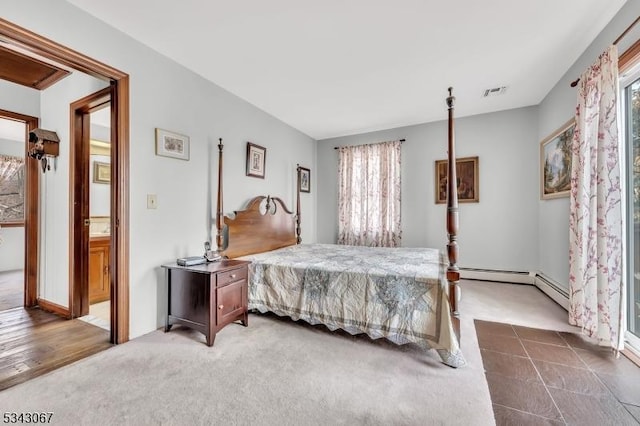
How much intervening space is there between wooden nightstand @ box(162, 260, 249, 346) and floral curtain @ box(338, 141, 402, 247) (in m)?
2.75

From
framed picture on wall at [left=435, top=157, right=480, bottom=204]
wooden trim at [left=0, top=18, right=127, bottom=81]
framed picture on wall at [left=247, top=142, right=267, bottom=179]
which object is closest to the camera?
wooden trim at [left=0, top=18, right=127, bottom=81]

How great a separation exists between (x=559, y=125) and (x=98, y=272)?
5.73 metres


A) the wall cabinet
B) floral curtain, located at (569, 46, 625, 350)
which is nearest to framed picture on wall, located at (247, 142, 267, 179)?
the wall cabinet

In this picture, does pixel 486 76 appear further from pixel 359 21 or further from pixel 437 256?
pixel 437 256

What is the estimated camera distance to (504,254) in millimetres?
4074

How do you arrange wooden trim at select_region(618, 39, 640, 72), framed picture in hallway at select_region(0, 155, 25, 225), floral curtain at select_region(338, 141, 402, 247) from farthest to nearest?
framed picture in hallway at select_region(0, 155, 25, 225) < floral curtain at select_region(338, 141, 402, 247) < wooden trim at select_region(618, 39, 640, 72)

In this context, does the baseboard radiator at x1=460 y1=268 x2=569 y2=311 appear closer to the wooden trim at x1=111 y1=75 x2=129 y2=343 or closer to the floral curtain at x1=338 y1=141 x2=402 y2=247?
the floral curtain at x1=338 y1=141 x2=402 y2=247

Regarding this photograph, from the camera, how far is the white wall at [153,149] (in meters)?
1.99

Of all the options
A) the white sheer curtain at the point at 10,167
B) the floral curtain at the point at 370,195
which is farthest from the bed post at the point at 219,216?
the white sheer curtain at the point at 10,167

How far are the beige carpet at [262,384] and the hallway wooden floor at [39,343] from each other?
0.53 ft

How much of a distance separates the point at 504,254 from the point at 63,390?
4.96 m

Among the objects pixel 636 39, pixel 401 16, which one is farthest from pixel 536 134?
pixel 401 16

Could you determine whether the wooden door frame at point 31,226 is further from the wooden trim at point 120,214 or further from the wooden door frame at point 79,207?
the wooden trim at point 120,214

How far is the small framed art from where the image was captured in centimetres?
249
